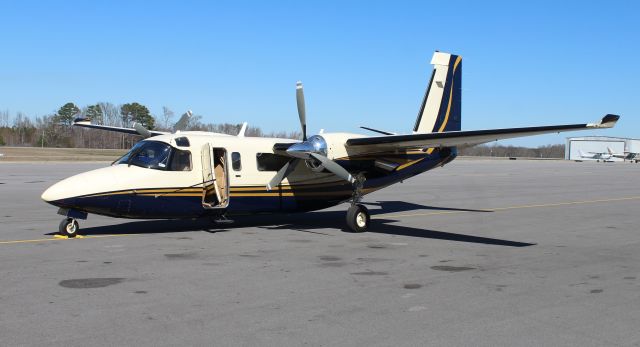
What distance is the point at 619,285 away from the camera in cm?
979

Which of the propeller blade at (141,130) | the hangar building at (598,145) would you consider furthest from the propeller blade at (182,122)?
the hangar building at (598,145)

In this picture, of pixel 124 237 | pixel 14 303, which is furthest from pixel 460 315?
pixel 124 237

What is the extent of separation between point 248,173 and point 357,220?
3.18 m

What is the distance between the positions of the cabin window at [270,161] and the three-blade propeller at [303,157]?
217 millimetres

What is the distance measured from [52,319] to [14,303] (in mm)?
1116

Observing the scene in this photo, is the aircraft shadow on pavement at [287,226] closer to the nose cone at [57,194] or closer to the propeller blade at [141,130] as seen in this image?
the nose cone at [57,194]

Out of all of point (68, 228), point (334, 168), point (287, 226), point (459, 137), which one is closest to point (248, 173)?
point (287, 226)

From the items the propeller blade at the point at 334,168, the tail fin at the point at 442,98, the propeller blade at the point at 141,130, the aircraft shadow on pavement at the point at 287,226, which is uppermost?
the tail fin at the point at 442,98

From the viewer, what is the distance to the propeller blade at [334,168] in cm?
1568

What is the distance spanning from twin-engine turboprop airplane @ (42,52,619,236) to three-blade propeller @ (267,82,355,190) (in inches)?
1.0

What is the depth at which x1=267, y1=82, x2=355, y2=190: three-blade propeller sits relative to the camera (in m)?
15.6

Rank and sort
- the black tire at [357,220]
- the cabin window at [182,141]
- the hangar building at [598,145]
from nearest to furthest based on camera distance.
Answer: the cabin window at [182,141] < the black tire at [357,220] < the hangar building at [598,145]

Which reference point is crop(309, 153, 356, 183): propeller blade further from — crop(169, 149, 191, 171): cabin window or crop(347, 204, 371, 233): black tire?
crop(169, 149, 191, 171): cabin window

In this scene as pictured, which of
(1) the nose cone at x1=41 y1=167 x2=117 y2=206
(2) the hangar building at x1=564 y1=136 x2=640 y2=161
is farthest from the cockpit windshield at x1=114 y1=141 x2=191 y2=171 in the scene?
(2) the hangar building at x1=564 y1=136 x2=640 y2=161
